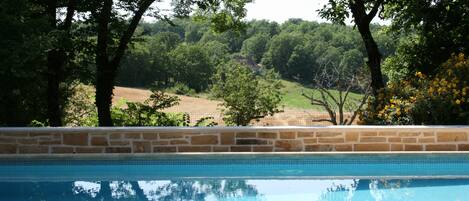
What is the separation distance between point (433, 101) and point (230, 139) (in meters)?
3.39

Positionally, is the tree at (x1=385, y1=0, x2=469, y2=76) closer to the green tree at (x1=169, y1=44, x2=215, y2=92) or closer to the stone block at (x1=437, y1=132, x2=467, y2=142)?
the stone block at (x1=437, y1=132, x2=467, y2=142)

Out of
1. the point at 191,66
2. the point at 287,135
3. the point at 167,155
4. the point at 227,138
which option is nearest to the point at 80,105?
the point at 167,155

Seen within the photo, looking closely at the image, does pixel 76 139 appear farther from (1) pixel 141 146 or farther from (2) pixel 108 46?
(2) pixel 108 46

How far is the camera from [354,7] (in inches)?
462

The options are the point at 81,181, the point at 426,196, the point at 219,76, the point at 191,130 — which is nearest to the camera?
the point at 426,196

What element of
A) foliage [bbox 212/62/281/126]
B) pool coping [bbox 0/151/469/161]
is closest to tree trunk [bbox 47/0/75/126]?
pool coping [bbox 0/151/469/161]

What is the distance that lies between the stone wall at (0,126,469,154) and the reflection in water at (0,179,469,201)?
2.23 feet

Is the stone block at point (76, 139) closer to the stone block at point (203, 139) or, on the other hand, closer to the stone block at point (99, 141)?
the stone block at point (99, 141)

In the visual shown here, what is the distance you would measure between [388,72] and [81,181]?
10982 millimetres

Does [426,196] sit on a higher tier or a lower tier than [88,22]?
lower

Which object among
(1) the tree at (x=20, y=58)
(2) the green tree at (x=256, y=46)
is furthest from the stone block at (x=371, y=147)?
(2) the green tree at (x=256, y=46)

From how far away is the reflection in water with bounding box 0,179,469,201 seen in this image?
6.07 meters

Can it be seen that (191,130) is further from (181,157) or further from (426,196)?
(426,196)

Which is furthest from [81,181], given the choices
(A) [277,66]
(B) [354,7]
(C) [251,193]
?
(A) [277,66]
